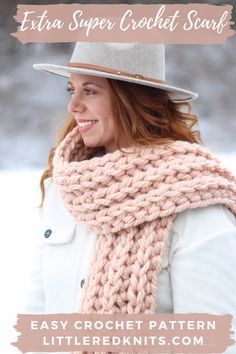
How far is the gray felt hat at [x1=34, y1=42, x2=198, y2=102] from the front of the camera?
2.76 feet

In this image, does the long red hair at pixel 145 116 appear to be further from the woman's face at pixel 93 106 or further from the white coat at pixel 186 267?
the white coat at pixel 186 267

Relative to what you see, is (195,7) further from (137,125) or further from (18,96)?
(18,96)

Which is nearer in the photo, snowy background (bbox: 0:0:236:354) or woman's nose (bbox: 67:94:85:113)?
woman's nose (bbox: 67:94:85:113)

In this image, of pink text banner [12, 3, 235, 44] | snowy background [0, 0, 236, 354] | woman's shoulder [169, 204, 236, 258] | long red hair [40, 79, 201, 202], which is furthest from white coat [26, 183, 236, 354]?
snowy background [0, 0, 236, 354]

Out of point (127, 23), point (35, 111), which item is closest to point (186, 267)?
point (127, 23)

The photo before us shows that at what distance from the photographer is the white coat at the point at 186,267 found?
75 centimetres

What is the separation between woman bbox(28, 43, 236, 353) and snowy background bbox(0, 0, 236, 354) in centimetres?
91

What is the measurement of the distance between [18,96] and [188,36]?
1.24 m

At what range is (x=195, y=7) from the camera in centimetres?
98

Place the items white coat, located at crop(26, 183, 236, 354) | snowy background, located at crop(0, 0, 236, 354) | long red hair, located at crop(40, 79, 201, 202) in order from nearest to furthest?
white coat, located at crop(26, 183, 236, 354), long red hair, located at crop(40, 79, 201, 202), snowy background, located at crop(0, 0, 236, 354)

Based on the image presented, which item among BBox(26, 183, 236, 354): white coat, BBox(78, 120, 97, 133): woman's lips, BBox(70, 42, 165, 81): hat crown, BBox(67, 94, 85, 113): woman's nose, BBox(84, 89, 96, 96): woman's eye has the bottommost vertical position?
BBox(26, 183, 236, 354): white coat

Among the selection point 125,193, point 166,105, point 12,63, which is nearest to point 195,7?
point 166,105

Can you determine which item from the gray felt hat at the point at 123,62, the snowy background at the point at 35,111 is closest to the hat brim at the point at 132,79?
the gray felt hat at the point at 123,62

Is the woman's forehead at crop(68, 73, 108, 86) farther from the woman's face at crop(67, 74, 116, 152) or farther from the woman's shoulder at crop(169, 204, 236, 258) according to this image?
the woman's shoulder at crop(169, 204, 236, 258)
